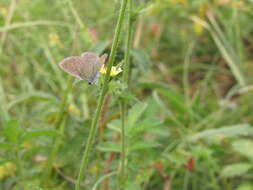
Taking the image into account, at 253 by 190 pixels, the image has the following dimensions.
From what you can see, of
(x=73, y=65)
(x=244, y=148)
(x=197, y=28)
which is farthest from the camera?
(x=197, y=28)

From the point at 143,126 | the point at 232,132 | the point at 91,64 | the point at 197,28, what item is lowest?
the point at 232,132

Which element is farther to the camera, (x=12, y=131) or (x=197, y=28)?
(x=197, y=28)

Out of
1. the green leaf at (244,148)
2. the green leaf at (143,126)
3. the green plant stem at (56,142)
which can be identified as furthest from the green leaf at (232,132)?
the green plant stem at (56,142)

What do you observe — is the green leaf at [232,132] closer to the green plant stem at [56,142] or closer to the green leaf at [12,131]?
the green plant stem at [56,142]

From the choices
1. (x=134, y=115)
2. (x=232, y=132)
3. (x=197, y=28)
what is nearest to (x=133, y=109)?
(x=134, y=115)

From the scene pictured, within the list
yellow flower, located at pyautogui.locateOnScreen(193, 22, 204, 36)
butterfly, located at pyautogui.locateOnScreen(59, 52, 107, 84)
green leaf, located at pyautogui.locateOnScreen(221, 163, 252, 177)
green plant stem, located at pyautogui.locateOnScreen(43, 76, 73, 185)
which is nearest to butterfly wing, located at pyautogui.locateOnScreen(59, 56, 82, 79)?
butterfly, located at pyautogui.locateOnScreen(59, 52, 107, 84)

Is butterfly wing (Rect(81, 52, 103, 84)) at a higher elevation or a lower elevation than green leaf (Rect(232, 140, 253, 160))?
higher

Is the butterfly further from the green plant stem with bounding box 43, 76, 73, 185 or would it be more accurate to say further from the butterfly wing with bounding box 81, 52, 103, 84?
the green plant stem with bounding box 43, 76, 73, 185

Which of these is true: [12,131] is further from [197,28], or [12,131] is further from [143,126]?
[197,28]
